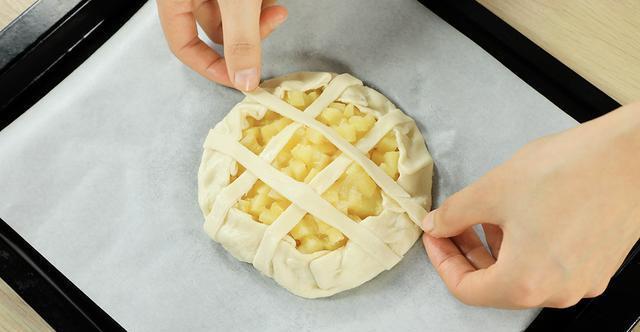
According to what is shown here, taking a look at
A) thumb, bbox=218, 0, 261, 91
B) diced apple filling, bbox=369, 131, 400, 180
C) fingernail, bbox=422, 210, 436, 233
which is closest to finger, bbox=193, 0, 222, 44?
thumb, bbox=218, 0, 261, 91

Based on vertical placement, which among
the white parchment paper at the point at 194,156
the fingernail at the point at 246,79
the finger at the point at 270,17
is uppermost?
the finger at the point at 270,17

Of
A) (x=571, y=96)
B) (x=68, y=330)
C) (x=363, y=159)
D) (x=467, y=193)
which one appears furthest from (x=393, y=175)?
(x=68, y=330)

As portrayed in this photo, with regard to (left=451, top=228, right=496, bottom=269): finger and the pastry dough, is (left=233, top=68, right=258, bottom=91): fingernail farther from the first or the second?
(left=451, top=228, right=496, bottom=269): finger

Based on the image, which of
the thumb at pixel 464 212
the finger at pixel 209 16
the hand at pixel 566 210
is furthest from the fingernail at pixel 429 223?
the finger at pixel 209 16

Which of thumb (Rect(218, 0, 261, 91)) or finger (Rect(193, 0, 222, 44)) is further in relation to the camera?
finger (Rect(193, 0, 222, 44))

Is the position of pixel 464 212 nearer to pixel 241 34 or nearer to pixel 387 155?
pixel 387 155

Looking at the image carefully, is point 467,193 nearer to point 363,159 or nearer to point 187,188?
point 363,159

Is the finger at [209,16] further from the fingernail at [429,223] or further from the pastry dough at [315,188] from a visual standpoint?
the fingernail at [429,223]
